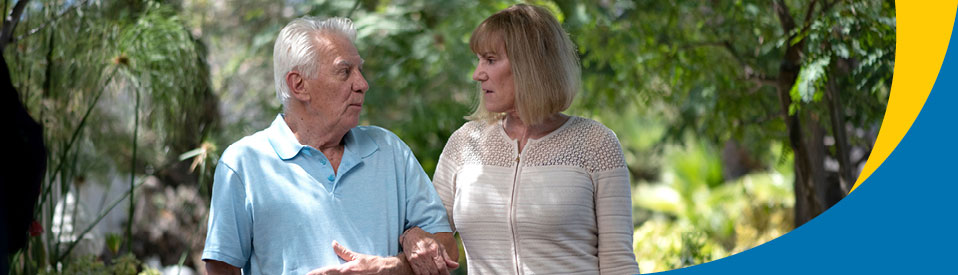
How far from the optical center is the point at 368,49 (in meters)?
7.86

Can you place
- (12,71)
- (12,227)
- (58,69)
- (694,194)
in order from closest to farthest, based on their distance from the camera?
(12,227) < (12,71) < (58,69) < (694,194)

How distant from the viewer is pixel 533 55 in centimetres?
265

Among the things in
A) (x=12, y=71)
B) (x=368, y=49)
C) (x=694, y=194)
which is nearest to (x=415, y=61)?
(x=368, y=49)

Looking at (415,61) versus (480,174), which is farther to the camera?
(415,61)

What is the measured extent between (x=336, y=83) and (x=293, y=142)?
0.20m

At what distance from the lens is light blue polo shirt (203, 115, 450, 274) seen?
227 cm

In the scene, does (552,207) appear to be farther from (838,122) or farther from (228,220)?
(838,122)

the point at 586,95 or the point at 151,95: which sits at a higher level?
the point at 586,95

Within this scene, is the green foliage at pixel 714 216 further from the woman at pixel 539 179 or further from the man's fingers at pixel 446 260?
the man's fingers at pixel 446 260

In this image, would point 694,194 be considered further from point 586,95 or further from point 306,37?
point 306,37

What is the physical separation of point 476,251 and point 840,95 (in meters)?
2.67

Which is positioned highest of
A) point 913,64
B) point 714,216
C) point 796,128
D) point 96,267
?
point 714,216

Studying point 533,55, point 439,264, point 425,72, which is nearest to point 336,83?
point 439,264

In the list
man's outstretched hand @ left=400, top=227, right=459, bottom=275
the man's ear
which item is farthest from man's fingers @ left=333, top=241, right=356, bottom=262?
the man's ear
